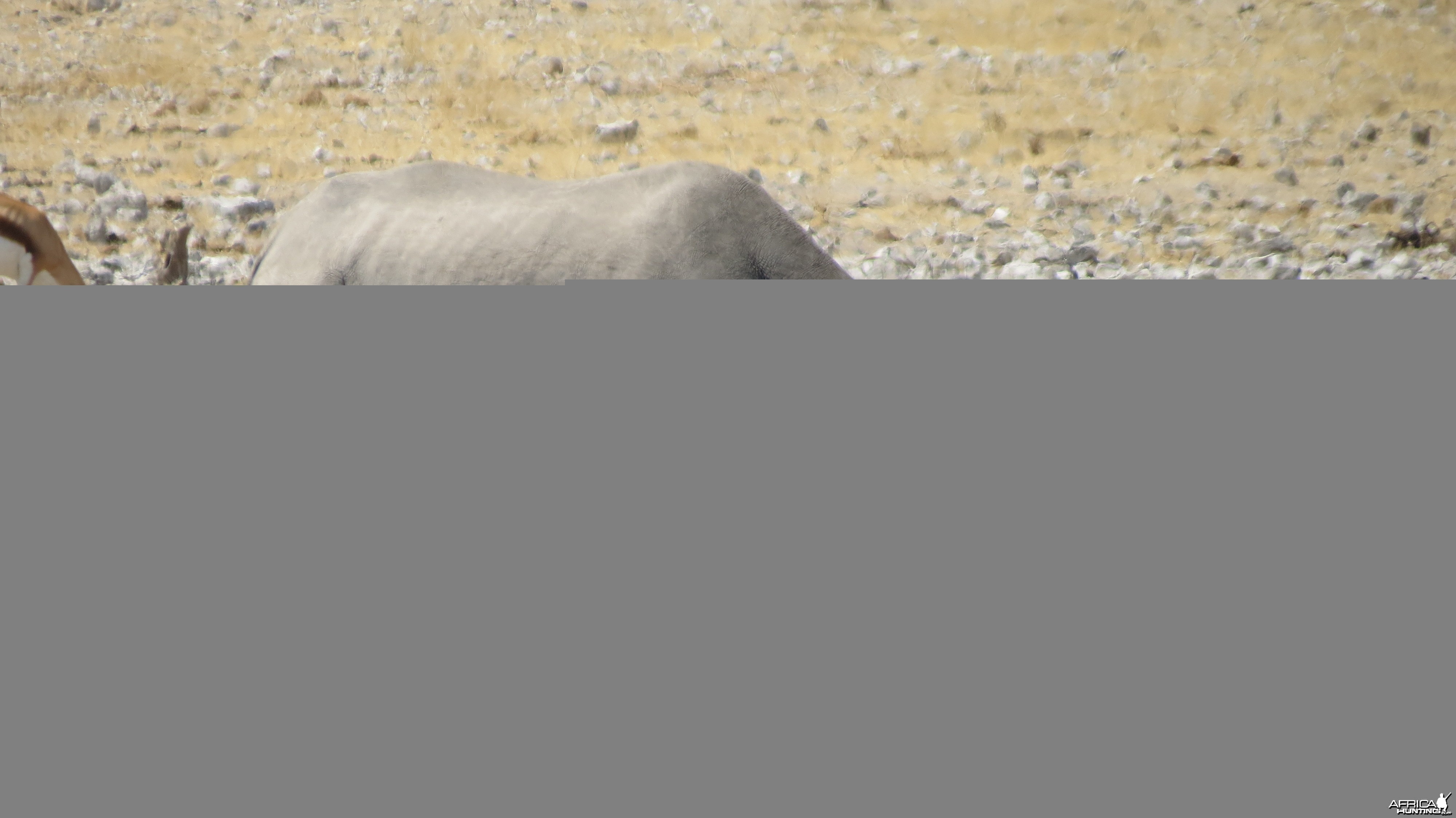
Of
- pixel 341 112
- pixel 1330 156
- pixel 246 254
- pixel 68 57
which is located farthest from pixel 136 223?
pixel 1330 156

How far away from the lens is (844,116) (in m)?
10.8

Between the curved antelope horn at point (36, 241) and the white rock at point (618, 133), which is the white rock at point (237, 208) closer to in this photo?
the curved antelope horn at point (36, 241)

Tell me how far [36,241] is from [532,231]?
3372 mm

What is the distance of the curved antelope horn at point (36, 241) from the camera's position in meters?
6.73

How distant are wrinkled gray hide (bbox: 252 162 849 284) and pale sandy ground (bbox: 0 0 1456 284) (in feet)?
8.21

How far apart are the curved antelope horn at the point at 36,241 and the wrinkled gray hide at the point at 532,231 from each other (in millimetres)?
2126

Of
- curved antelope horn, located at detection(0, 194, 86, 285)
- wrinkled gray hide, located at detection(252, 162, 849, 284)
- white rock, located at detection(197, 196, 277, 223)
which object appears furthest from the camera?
white rock, located at detection(197, 196, 277, 223)

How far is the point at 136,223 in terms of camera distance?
28.7 ft

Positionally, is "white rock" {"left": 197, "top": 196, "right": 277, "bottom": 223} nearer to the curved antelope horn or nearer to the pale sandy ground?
the pale sandy ground

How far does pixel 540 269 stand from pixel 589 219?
0.22 meters

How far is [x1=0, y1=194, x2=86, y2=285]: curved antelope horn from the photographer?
22.1 ft

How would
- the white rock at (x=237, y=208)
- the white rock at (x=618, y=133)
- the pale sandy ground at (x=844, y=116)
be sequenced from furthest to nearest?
the white rock at (x=618, y=133) → the white rock at (x=237, y=208) → the pale sandy ground at (x=844, y=116)
